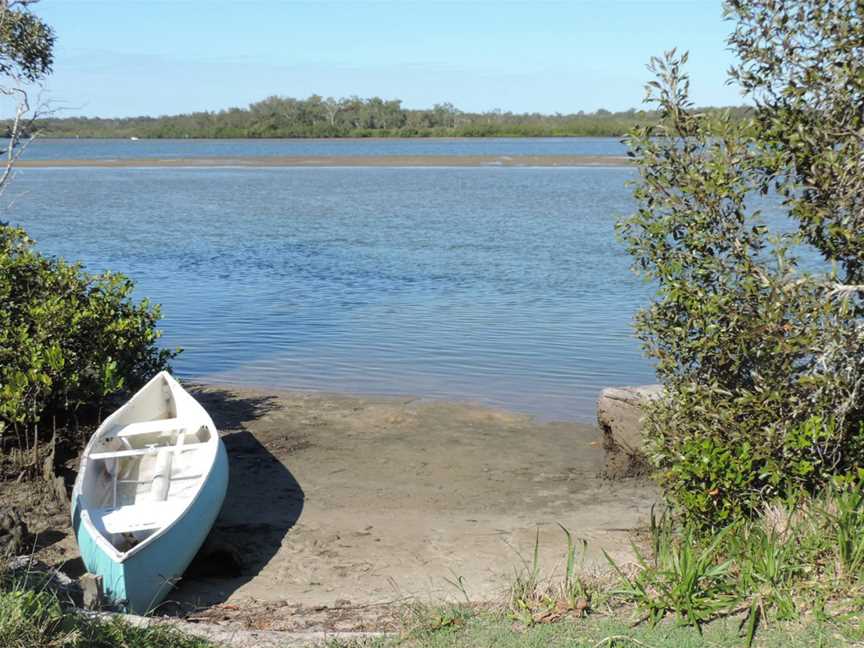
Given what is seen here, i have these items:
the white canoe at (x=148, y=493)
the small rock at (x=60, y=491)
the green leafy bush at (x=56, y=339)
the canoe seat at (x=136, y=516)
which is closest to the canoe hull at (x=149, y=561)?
the white canoe at (x=148, y=493)

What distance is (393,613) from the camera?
7207 millimetres

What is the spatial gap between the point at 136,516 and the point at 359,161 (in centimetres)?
6402

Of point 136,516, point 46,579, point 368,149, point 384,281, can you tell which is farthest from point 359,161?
point 46,579

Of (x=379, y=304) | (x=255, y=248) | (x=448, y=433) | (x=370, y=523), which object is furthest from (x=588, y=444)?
(x=255, y=248)

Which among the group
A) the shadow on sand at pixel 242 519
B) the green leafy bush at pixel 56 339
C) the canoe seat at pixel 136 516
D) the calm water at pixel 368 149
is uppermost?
the calm water at pixel 368 149

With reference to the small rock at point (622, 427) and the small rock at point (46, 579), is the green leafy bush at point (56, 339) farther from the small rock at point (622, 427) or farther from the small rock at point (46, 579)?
the small rock at point (622, 427)

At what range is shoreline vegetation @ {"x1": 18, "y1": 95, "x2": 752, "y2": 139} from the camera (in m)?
107

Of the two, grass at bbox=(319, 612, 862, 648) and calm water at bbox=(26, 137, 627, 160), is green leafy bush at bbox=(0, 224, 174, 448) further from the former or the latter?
calm water at bbox=(26, 137, 627, 160)

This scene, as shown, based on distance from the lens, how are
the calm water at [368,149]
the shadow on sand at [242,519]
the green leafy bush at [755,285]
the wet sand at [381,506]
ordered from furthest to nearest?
the calm water at [368,149]
the shadow on sand at [242,519]
the wet sand at [381,506]
the green leafy bush at [755,285]

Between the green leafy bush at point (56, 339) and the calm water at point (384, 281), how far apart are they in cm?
125

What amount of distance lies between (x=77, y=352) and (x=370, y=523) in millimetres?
3564

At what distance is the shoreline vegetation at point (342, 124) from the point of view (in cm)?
10738

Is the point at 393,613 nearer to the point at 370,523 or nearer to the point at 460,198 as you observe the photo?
the point at 370,523

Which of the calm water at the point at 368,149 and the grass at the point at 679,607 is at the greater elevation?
the calm water at the point at 368,149
